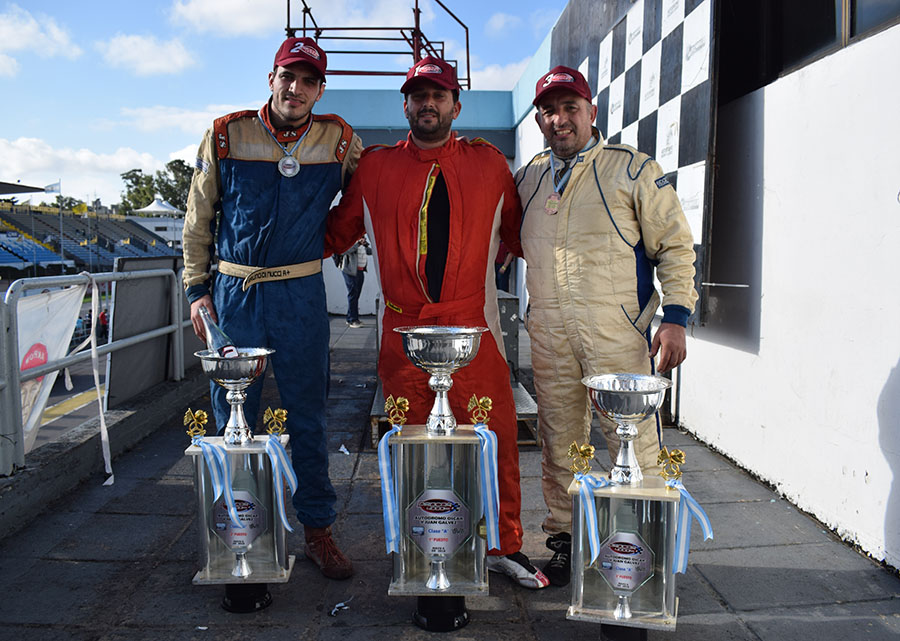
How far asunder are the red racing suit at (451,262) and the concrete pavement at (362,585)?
21.3 inches

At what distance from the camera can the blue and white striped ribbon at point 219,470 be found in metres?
2.28

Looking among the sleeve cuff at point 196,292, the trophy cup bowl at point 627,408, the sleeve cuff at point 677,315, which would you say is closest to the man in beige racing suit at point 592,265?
the sleeve cuff at point 677,315

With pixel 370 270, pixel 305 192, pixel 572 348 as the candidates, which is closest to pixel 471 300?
pixel 572 348

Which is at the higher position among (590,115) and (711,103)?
(711,103)

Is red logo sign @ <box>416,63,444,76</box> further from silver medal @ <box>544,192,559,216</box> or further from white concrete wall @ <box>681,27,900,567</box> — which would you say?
white concrete wall @ <box>681,27,900,567</box>

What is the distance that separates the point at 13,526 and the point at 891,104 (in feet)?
13.6

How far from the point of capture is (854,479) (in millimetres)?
2750

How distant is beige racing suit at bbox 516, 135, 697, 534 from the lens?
2.41 meters

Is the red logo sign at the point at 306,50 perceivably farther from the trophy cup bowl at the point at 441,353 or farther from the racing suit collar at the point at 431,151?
the trophy cup bowl at the point at 441,353

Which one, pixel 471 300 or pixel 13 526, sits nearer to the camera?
pixel 471 300

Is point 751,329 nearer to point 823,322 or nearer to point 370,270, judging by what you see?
point 823,322

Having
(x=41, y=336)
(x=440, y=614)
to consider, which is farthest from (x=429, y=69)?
(x=41, y=336)

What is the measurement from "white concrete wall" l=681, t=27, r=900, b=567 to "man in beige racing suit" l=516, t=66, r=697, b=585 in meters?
0.85

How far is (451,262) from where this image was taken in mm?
2467
